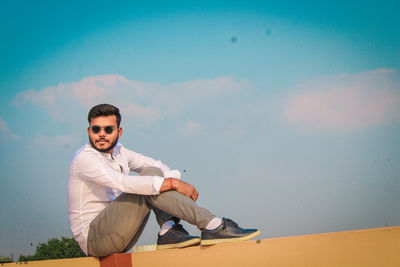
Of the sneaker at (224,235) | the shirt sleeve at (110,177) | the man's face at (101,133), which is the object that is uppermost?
the man's face at (101,133)

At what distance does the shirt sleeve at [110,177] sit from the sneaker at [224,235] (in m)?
0.44

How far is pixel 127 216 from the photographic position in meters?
2.78

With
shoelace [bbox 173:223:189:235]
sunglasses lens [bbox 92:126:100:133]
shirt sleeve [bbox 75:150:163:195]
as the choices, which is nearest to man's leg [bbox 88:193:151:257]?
shirt sleeve [bbox 75:150:163:195]

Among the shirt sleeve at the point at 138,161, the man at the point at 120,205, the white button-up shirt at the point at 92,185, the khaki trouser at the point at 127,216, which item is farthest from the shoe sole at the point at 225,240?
the shirt sleeve at the point at 138,161

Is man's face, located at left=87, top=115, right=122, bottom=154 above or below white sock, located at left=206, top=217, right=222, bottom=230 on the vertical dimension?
above

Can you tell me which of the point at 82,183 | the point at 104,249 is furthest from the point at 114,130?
the point at 104,249

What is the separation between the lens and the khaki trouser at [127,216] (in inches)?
107

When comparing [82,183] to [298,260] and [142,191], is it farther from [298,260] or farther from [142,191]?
[298,260]

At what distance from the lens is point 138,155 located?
3.63 meters

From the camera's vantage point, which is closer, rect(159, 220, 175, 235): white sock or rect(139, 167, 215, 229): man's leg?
rect(139, 167, 215, 229): man's leg

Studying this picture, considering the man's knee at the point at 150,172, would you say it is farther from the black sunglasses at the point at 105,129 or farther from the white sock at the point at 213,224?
the white sock at the point at 213,224

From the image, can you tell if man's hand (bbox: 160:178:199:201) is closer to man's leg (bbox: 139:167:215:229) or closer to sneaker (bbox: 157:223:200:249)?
man's leg (bbox: 139:167:215:229)

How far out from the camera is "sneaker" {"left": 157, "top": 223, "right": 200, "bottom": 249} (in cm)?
271

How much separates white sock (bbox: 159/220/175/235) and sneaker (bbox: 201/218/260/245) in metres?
0.34
